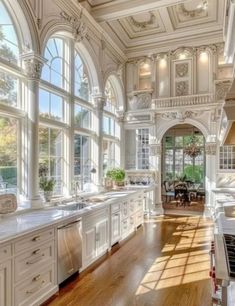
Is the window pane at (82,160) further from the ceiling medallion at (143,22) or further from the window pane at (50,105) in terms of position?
the ceiling medallion at (143,22)

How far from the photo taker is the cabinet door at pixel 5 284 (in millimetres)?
2258

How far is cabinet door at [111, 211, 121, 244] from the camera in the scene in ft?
15.5

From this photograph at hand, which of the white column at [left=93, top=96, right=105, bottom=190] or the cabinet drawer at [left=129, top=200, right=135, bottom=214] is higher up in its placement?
the white column at [left=93, top=96, right=105, bottom=190]

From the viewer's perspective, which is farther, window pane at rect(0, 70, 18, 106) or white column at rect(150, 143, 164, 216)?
white column at rect(150, 143, 164, 216)

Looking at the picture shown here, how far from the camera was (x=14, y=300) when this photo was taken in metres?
2.40

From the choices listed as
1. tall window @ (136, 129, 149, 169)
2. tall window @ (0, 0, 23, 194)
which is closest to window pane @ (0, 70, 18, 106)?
tall window @ (0, 0, 23, 194)

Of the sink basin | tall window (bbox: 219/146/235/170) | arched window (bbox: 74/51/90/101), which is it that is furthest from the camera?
tall window (bbox: 219/146/235/170)

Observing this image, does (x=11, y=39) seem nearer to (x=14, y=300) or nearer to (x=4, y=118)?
(x=4, y=118)

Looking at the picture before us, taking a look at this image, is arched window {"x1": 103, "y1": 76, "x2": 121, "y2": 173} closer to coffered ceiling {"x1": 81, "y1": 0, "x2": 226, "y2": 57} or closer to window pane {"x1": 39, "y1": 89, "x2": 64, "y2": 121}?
coffered ceiling {"x1": 81, "y1": 0, "x2": 226, "y2": 57}

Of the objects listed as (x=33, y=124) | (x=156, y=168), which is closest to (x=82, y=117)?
(x=33, y=124)

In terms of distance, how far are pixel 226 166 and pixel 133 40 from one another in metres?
4.66

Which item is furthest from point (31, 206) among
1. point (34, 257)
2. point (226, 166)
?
point (226, 166)

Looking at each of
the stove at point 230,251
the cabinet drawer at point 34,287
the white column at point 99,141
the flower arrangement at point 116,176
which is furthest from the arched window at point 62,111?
the stove at point 230,251

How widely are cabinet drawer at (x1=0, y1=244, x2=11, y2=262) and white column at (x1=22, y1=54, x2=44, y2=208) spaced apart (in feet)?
4.76
